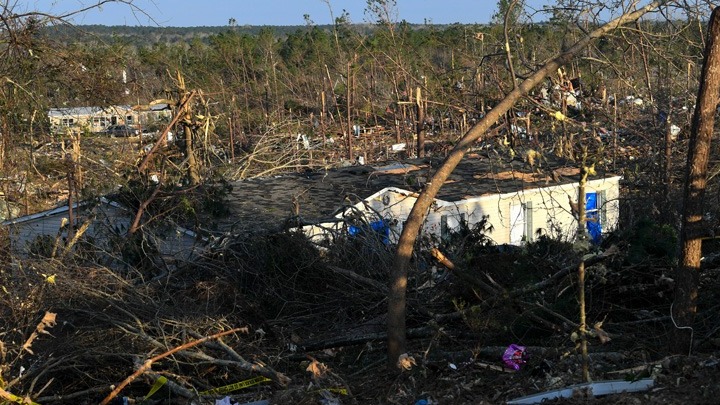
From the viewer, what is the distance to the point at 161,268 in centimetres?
917

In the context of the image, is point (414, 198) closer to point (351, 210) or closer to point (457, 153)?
point (351, 210)

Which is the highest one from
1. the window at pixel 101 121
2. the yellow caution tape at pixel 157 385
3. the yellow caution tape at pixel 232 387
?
the window at pixel 101 121

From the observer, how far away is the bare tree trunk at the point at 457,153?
17.5ft

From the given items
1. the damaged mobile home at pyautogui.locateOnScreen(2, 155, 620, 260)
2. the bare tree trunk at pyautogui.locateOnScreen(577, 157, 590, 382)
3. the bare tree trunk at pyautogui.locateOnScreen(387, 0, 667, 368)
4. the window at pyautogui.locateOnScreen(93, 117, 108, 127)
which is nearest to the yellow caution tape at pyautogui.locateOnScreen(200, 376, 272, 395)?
the bare tree trunk at pyautogui.locateOnScreen(387, 0, 667, 368)

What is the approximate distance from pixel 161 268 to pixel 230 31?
35184 millimetres

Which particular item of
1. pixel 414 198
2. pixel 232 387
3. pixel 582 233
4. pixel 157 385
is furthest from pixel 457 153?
pixel 414 198

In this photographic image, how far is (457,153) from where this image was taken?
5.35 m

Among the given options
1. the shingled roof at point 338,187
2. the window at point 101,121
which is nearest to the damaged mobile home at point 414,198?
the shingled roof at point 338,187

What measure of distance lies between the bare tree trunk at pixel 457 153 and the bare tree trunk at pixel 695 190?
584 millimetres

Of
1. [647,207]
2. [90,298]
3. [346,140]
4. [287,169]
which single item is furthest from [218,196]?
[346,140]

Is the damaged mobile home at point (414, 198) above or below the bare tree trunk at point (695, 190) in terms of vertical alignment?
below

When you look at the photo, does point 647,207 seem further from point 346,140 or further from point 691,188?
point 346,140

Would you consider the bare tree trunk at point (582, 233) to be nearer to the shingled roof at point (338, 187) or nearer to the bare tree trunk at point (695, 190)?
the bare tree trunk at point (695, 190)

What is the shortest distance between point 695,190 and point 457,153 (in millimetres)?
1439
